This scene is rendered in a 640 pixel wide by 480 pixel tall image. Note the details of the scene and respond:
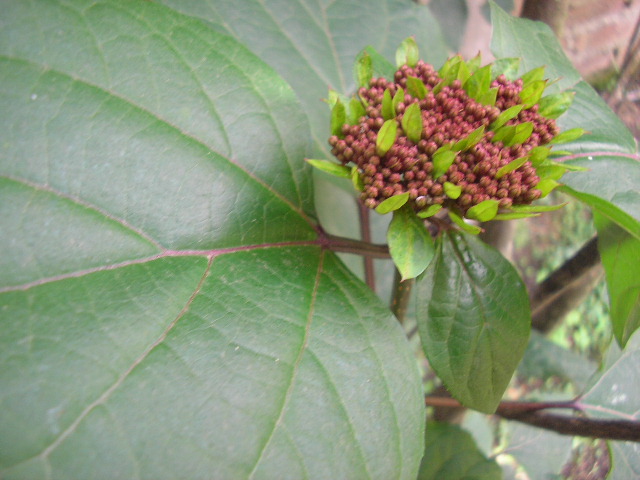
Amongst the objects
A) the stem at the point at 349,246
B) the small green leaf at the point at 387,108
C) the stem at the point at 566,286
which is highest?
the small green leaf at the point at 387,108

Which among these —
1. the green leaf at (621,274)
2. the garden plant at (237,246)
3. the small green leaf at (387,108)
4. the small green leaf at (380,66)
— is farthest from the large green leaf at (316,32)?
the green leaf at (621,274)

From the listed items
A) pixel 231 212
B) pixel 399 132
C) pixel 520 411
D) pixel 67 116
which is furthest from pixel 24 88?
pixel 520 411

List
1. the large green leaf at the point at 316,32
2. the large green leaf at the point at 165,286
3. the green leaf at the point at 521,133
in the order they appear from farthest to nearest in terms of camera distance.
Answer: the large green leaf at the point at 316,32
the green leaf at the point at 521,133
the large green leaf at the point at 165,286

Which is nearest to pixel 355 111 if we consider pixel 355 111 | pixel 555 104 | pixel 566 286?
pixel 355 111

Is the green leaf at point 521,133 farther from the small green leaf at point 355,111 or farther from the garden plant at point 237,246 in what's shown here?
the small green leaf at point 355,111

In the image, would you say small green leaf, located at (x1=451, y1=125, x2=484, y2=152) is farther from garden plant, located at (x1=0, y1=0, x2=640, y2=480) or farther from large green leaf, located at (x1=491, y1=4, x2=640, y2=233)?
large green leaf, located at (x1=491, y1=4, x2=640, y2=233)

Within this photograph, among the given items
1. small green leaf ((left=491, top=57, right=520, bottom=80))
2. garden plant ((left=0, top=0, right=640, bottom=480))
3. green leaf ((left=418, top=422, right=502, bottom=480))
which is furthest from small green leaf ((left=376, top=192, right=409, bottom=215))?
green leaf ((left=418, top=422, right=502, bottom=480))

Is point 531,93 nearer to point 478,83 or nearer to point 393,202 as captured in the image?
point 478,83

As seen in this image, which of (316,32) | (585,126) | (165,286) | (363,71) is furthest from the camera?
(316,32)
